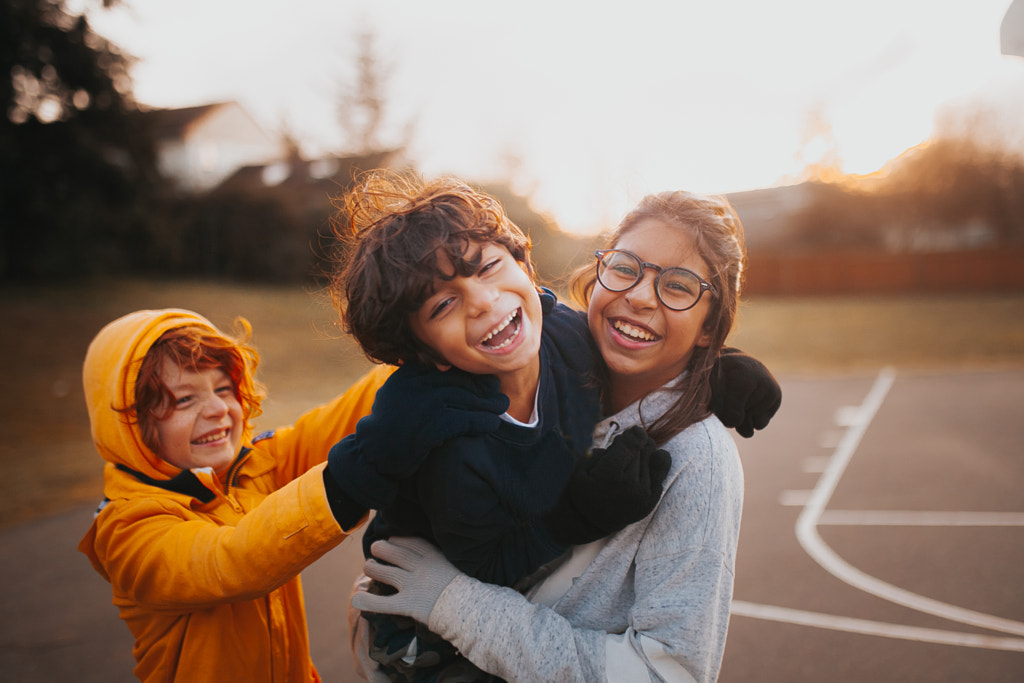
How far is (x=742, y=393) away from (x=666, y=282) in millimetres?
348

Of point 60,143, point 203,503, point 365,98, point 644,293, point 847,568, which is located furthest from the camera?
point 365,98

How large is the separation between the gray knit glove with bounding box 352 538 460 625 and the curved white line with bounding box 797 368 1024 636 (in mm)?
3834

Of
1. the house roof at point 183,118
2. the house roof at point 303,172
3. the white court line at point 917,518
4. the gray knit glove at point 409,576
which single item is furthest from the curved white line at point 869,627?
the house roof at point 183,118

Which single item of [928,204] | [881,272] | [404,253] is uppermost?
[404,253]

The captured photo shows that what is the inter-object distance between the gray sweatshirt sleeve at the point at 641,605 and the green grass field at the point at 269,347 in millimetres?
3365

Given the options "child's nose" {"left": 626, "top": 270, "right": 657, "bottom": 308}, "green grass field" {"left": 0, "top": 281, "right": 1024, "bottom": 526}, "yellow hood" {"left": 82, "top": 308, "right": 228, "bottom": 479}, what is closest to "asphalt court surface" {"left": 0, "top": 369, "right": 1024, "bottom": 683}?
"green grass field" {"left": 0, "top": 281, "right": 1024, "bottom": 526}

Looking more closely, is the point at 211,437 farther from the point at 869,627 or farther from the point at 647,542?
the point at 869,627

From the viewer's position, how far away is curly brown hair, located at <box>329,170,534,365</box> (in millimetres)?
1464

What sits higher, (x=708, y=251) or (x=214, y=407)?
(x=708, y=251)

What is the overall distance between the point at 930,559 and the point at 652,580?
14.2 feet

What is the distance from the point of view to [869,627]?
399 cm

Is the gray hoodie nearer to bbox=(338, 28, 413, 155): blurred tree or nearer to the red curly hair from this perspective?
the red curly hair

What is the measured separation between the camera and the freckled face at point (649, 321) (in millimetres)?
1719

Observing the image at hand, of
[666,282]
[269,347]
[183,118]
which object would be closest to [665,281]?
[666,282]
